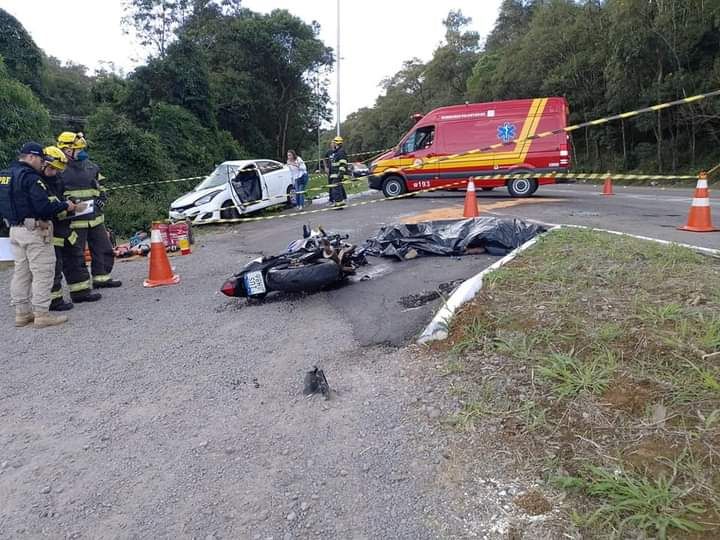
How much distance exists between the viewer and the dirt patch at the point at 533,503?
203 cm

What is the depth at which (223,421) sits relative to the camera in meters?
2.92

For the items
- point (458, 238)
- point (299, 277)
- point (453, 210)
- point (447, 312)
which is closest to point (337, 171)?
point (453, 210)

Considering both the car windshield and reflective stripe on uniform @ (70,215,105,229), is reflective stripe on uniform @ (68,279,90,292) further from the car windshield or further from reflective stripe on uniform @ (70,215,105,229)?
the car windshield

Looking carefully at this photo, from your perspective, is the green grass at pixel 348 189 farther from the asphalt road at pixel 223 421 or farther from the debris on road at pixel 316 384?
the debris on road at pixel 316 384

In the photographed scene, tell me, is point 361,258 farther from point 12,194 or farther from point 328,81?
point 328,81

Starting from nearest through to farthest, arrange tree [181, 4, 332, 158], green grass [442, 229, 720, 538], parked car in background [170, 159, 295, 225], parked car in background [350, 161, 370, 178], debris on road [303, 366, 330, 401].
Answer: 1. green grass [442, 229, 720, 538]
2. debris on road [303, 366, 330, 401]
3. parked car in background [170, 159, 295, 225]
4. parked car in background [350, 161, 370, 178]
5. tree [181, 4, 332, 158]

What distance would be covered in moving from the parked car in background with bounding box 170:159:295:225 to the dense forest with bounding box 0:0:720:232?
5.22ft

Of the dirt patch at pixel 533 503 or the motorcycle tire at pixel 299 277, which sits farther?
the motorcycle tire at pixel 299 277

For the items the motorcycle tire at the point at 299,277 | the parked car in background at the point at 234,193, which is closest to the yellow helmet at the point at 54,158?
the motorcycle tire at the point at 299,277

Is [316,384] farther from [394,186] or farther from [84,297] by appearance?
[394,186]

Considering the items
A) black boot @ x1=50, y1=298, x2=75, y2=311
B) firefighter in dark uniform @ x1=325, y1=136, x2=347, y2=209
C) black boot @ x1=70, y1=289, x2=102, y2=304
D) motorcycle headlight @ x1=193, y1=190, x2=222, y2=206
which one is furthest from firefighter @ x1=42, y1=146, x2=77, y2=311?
firefighter in dark uniform @ x1=325, y1=136, x2=347, y2=209

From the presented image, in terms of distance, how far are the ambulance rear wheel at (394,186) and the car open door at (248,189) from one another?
11.5 feet

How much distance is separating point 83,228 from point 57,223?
1.35 ft

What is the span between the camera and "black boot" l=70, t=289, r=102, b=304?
227 inches
